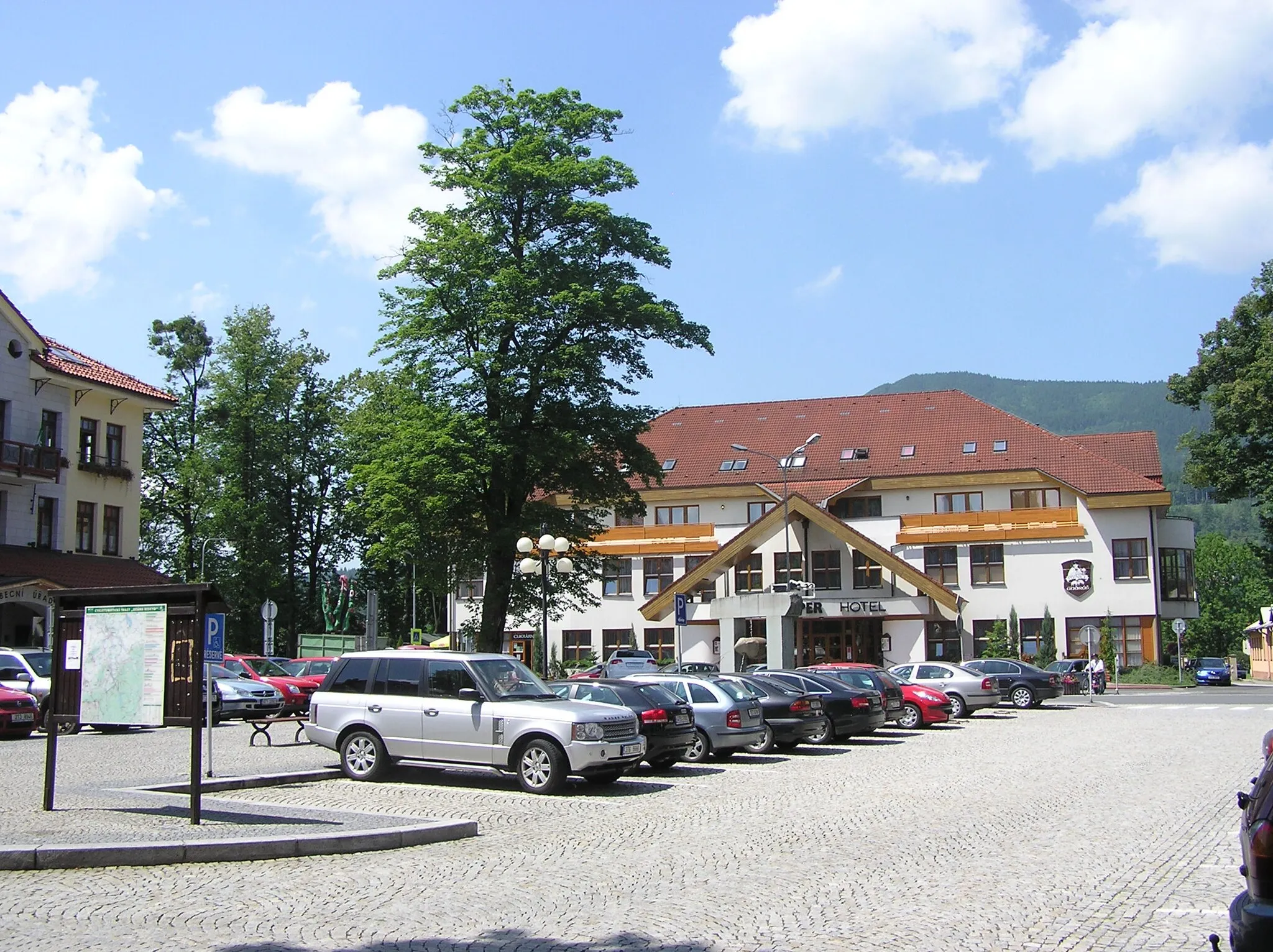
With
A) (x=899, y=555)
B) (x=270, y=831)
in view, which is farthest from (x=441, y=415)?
(x=899, y=555)

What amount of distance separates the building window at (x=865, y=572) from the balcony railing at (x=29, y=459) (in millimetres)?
34541

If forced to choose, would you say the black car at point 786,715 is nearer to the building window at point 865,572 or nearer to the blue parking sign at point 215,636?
the blue parking sign at point 215,636

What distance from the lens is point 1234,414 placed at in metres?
54.2

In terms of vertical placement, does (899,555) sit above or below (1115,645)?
above

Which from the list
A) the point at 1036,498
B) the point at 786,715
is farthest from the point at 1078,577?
the point at 786,715

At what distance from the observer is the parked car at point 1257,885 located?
5.20m

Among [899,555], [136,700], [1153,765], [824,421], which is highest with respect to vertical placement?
[824,421]

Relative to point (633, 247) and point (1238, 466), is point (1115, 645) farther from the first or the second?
point (633, 247)

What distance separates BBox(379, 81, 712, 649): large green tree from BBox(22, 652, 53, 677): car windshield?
11470 mm

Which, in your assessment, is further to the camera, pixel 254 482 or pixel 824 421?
pixel 824 421

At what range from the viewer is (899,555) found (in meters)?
62.2

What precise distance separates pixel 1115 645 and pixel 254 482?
40748mm

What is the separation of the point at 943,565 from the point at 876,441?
301 inches

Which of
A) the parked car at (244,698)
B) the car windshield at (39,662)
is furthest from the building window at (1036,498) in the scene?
the car windshield at (39,662)
